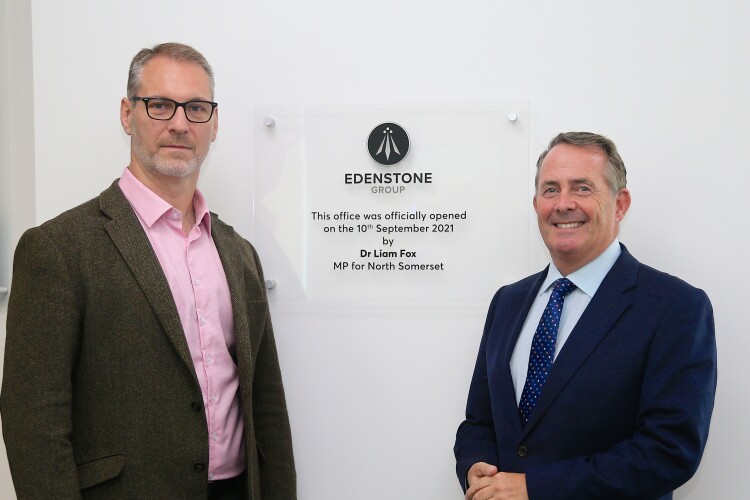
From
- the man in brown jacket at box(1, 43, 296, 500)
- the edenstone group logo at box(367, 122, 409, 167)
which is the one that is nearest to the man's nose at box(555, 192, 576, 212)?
the edenstone group logo at box(367, 122, 409, 167)

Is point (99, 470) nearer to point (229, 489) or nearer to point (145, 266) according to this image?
point (229, 489)

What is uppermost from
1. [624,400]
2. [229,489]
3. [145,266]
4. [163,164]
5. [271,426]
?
[163,164]

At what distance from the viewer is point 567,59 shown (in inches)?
83.2

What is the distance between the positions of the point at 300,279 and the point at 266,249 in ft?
0.50

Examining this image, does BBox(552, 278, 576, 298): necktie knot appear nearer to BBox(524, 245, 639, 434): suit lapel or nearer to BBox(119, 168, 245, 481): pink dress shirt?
BBox(524, 245, 639, 434): suit lapel

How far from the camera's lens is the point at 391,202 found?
2205mm

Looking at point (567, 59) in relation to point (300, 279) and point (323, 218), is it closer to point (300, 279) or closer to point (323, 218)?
point (323, 218)

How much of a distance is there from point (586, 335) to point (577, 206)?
0.33 metres

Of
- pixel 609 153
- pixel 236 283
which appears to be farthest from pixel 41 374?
pixel 609 153

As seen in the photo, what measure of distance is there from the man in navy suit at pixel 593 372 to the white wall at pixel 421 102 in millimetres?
388

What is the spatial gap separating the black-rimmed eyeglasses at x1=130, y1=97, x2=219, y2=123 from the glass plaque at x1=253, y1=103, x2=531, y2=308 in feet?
1.54

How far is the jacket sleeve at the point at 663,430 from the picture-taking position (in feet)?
4.86

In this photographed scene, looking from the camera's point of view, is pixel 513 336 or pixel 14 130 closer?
pixel 513 336

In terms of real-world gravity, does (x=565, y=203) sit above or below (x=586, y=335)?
above
